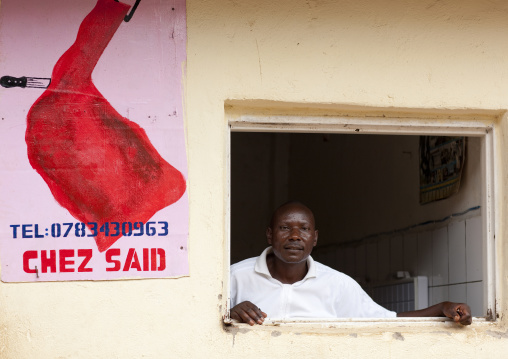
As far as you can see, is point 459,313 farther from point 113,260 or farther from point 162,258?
point 113,260

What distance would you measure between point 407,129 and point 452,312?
997mm

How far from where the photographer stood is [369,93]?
415 cm

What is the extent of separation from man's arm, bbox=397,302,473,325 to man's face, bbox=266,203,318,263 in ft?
2.31

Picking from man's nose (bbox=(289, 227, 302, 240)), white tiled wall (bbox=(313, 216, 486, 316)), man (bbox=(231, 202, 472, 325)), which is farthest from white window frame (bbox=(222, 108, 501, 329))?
man's nose (bbox=(289, 227, 302, 240))

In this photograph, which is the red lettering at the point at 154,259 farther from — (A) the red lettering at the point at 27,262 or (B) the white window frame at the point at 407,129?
(A) the red lettering at the point at 27,262

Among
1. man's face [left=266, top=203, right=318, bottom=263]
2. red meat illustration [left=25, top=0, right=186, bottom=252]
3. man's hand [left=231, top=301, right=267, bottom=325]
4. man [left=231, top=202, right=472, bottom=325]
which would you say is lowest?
man's hand [left=231, top=301, right=267, bottom=325]

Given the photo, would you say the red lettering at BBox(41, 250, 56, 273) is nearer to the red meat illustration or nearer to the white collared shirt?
the red meat illustration

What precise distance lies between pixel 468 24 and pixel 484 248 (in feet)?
4.00

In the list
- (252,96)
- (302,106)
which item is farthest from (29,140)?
(302,106)

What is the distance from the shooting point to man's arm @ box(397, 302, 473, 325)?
13.5 feet

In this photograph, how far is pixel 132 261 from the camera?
12.7ft

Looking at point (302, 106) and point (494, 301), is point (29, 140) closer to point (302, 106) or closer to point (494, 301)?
point (302, 106)

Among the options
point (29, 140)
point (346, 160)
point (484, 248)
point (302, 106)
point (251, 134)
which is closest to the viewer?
point (29, 140)

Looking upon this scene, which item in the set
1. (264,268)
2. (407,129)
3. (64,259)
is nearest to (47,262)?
(64,259)
